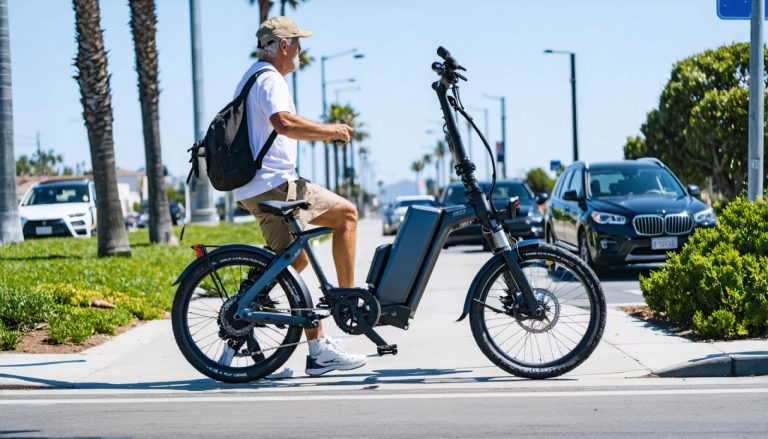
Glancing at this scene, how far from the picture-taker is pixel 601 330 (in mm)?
6535

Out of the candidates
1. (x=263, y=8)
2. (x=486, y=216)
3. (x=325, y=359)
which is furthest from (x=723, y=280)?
(x=263, y=8)

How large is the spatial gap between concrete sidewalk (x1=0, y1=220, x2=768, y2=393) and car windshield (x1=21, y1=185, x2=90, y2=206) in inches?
771

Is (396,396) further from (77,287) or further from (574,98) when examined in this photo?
(574,98)

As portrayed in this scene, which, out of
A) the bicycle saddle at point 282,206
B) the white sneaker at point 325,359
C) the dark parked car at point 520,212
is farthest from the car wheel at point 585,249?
the bicycle saddle at point 282,206

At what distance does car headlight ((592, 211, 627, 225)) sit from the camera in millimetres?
14906

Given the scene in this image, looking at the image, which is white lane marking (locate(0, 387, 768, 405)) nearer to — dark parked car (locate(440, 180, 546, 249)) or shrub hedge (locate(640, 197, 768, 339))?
shrub hedge (locate(640, 197, 768, 339))

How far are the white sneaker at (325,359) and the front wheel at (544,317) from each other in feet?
2.68

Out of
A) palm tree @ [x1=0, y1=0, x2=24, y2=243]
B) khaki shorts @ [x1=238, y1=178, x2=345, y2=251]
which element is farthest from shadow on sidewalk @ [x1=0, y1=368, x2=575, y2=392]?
palm tree @ [x1=0, y1=0, x2=24, y2=243]

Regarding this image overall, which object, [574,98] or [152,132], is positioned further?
[574,98]

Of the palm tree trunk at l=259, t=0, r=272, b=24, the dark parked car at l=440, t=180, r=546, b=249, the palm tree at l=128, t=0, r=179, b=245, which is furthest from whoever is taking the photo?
the palm tree trunk at l=259, t=0, r=272, b=24

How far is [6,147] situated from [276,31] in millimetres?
12419

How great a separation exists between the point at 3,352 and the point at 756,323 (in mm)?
5363

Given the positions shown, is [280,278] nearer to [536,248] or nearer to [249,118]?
[249,118]

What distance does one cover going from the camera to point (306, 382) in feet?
22.0
